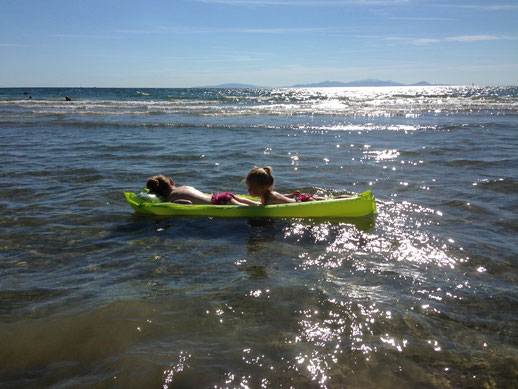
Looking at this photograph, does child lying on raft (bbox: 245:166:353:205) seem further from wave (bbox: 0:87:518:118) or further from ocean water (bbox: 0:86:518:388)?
wave (bbox: 0:87:518:118)

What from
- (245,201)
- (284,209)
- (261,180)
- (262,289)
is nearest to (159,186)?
(245,201)

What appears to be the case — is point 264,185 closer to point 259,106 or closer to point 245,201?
point 245,201

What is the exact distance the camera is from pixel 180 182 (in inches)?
330

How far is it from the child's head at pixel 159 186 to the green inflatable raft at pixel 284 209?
0.33m

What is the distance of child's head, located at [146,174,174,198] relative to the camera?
6.42 m

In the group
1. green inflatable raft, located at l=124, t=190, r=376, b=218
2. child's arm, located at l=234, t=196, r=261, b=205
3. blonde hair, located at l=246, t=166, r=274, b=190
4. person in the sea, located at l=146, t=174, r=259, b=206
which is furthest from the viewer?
child's arm, located at l=234, t=196, r=261, b=205

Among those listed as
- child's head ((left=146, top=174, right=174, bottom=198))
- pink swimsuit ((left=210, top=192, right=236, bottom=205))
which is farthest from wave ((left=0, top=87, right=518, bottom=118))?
pink swimsuit ((left=210, top=192, right=236, bottom=205))

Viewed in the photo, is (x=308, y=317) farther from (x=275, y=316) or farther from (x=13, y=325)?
(x=13, y=325)

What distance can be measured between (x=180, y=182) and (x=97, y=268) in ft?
13.7

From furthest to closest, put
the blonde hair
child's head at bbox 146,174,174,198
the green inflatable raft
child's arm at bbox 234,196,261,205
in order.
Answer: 1. child's head at bbox 146,174,174,198
2. child's arm at bbox 234,196,261,205
3. the blonde hair
4. the green inflatable raft

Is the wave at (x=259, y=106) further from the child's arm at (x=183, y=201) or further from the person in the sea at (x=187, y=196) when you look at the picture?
the child's arm at (x=183, y=201)

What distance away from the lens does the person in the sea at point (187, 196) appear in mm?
→ 6133

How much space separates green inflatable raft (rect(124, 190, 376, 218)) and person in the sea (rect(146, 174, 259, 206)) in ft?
0.72

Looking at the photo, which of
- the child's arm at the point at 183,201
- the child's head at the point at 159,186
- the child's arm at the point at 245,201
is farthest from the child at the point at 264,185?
the child's head at the point at 159,186
